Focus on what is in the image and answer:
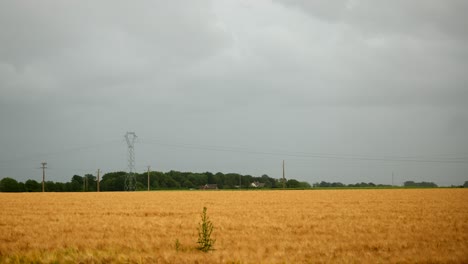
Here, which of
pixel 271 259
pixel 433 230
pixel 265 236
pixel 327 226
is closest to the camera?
pixel 271 259

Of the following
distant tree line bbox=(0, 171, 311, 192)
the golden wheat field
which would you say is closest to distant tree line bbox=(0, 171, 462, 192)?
distant tree line bbox=(0, 171, 311, 192)

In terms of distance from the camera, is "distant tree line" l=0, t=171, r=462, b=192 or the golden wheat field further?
"distant tree line" l=0, t=171, r=462, b=192

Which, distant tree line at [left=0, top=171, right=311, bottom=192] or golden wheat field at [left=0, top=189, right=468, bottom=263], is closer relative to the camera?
golden wheat field at [left=0, top=189, right=468, bottom=263]

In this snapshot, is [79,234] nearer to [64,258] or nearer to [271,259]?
[64,258]

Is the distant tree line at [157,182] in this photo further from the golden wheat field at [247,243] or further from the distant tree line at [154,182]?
the golden wheat field at [247,243]

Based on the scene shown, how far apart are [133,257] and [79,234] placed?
5620 millimetres

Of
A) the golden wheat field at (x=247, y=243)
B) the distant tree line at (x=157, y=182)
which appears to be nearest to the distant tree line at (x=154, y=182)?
the distant tree line at (x=157, y=182)

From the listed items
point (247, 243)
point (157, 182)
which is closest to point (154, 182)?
point (157, 182)

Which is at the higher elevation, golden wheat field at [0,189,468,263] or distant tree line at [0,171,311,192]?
golden wheat field at [0,189,468,263]

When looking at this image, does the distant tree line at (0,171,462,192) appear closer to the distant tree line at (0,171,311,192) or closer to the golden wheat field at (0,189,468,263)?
the distant tree line at (0,171,311,192)

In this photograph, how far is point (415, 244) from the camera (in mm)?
11203

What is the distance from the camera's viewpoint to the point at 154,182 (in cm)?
14488

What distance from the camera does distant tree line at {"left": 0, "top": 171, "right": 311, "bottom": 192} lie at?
118 meters

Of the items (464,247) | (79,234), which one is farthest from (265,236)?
(79,234)
